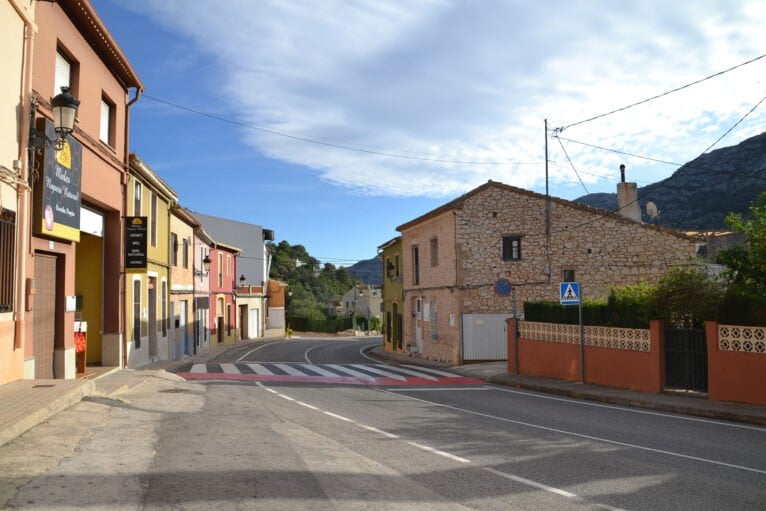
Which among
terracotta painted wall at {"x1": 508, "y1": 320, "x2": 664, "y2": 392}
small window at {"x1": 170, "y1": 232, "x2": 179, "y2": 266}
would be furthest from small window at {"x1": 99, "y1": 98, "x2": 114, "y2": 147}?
terracotta painted wall at {"x1": 508, "y1": 320, "x2": 664, "y2": 392}

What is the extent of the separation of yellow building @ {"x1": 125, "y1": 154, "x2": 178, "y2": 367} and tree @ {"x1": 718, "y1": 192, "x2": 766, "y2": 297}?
14576mm

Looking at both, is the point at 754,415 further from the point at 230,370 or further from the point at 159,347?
the point at 159,347

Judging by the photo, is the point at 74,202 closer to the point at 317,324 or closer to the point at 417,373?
the point at 417,373

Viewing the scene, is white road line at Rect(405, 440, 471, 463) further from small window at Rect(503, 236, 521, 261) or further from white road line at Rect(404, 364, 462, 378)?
small window at Rect(503, 236, 521, 261)

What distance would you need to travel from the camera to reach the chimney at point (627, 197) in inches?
1162

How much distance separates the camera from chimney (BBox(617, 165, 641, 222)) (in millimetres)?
29516

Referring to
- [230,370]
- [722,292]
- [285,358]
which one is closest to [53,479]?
[722,292]

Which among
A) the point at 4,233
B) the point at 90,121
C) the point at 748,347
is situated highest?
the point at 90,121

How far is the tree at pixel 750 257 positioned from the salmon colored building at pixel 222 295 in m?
25.5

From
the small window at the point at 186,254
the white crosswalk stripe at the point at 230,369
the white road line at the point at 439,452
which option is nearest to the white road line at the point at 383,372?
the white crosswalk stripe at the point at 230,369

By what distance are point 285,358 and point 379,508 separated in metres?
25.0

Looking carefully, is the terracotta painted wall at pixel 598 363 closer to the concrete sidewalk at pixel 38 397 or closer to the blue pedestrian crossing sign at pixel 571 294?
the blue pedestrian crossing sign at pixel 571 294

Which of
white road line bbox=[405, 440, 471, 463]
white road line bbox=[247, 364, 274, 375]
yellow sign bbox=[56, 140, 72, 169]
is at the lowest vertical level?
white road line bbox=[247, 364, 274, 375]

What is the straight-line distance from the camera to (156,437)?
7.65 metres
